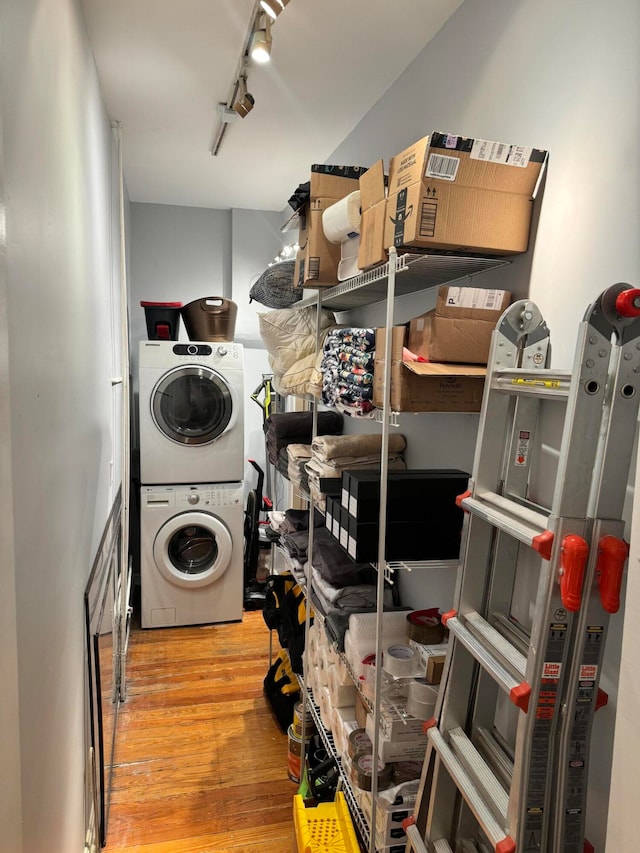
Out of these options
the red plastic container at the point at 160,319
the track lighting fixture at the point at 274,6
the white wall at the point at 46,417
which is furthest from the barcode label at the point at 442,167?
the red plastic container at the point at 160,319

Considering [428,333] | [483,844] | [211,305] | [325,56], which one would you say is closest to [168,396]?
[211,305]

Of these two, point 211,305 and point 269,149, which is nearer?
point 269,149

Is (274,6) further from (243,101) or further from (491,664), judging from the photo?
(491,664)

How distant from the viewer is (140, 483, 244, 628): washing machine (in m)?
3.84

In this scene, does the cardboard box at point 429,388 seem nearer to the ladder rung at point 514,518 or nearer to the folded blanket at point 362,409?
the folded blanket at point 362,409

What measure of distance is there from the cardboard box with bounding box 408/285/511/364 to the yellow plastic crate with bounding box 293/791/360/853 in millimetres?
1556

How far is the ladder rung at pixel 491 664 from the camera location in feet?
3.61

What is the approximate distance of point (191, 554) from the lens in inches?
158

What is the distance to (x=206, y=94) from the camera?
8.34 ft

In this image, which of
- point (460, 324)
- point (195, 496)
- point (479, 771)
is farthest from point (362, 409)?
point (195, 496)

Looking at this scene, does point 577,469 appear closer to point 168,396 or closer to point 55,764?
point 55,764

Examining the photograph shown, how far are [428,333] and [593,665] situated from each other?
85 cm

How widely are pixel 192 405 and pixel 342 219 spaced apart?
2.22 meters

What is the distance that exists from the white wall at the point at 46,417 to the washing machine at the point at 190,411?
1638 mm
